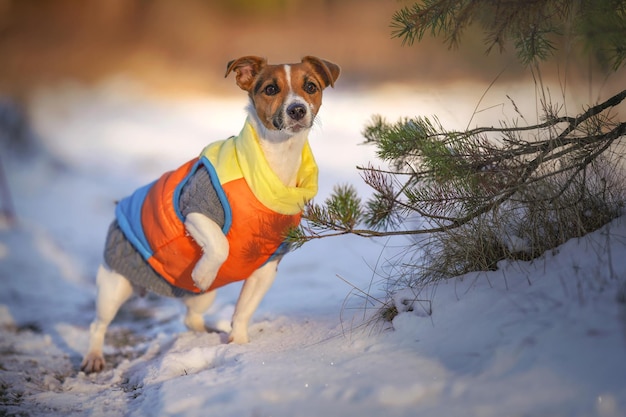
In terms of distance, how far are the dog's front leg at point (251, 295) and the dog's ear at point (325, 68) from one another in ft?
3.26

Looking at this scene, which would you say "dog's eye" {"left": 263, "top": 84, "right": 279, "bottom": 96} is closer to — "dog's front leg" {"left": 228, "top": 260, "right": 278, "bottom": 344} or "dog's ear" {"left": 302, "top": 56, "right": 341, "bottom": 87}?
"dog's ear" {"left": 302, "top": 56, "right": 341, "bottom": 87}

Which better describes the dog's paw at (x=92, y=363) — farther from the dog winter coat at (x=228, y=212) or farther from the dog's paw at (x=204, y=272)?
the dog's paw at (x=204, y=272)

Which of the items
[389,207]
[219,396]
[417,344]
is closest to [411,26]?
[389,207]

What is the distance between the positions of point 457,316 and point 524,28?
4.35ft

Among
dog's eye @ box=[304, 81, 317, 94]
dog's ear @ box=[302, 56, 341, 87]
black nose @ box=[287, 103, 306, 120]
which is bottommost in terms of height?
black nose @ box=[287, 103, 306, 120]

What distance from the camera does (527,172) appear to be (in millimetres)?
2469

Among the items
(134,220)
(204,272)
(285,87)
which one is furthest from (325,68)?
(134,220)

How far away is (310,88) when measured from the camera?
3.09m

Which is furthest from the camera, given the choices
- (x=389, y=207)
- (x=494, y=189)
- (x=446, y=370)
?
(x=389, y=207)

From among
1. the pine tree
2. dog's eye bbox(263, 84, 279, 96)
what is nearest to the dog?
dog's eye bbox(263, 84, 279, 96)

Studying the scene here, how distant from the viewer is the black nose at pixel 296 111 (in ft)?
9.53

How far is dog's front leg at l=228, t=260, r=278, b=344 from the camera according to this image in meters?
3.31

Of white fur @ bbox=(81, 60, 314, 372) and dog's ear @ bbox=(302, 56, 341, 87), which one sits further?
dog's ear @ bbox=(302, 56, 341, 87)

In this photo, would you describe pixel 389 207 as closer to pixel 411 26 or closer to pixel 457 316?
pixel 457 316
